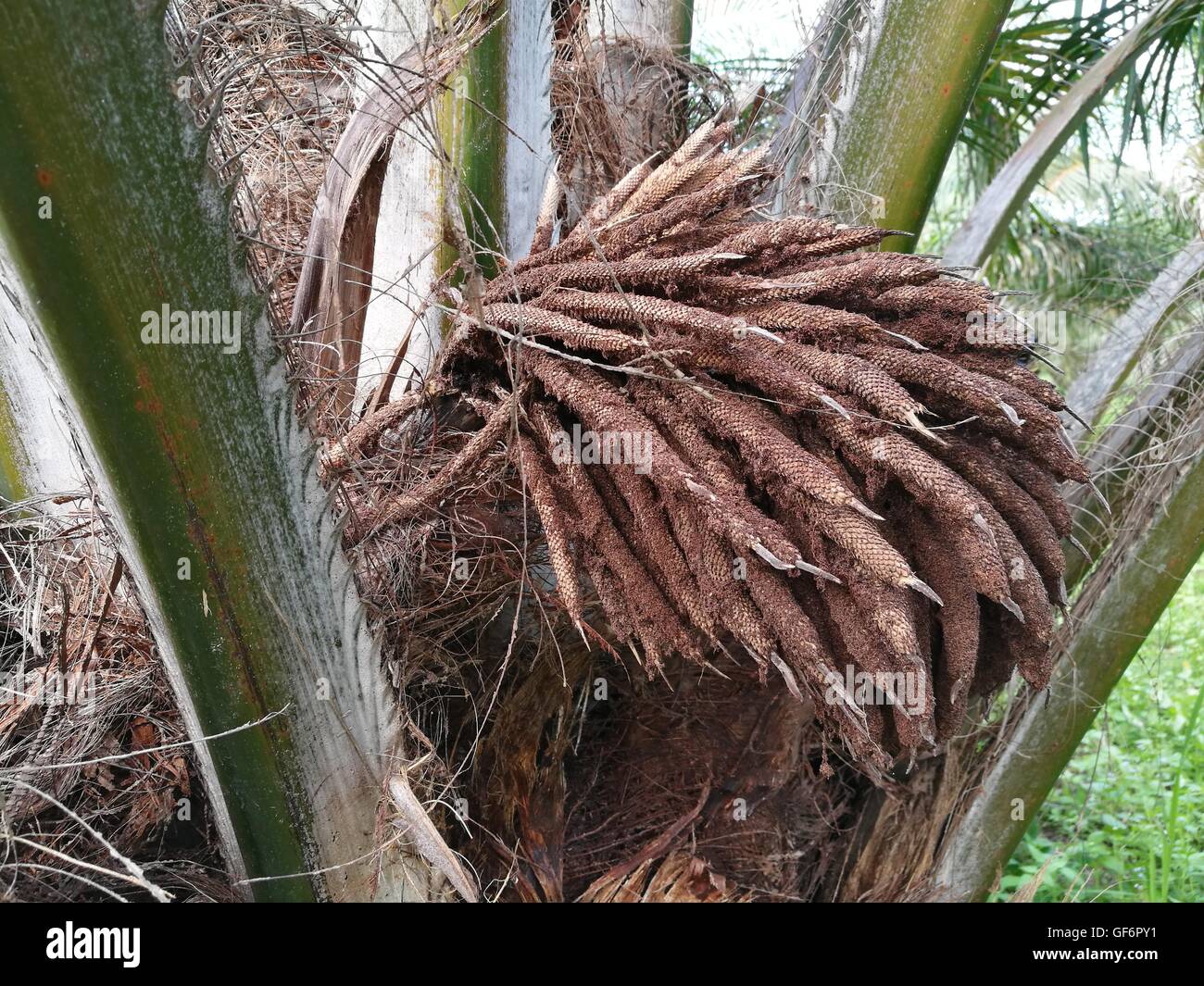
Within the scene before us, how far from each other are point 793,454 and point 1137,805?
3534mm

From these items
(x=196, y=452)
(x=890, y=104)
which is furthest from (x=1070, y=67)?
(x=196, y=452)

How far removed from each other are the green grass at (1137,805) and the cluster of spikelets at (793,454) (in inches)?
61.7

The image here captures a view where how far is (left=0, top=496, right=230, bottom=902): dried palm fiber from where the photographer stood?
5.98 feet

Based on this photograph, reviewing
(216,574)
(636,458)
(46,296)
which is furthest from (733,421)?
(46,296)

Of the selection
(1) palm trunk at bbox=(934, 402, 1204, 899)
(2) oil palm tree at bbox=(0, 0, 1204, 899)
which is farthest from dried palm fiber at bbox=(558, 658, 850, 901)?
(1) palm trunk at bbox=(934, 402, 1204, 899)

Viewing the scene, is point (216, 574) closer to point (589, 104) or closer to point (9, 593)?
point (9, 593)

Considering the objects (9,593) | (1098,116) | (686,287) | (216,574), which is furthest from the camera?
(1098,116)

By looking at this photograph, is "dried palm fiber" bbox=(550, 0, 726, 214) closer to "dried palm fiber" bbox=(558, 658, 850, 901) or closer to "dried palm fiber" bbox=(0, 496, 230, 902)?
"dried palm fiber" bbox=(558, 658, 850, 901)

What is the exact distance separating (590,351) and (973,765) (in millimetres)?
1585

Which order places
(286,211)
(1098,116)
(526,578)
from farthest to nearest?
(1098,116), (286,211), (526,578)

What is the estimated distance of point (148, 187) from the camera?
1256 millimetres

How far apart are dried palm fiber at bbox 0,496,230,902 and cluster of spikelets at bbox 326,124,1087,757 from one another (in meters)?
0.55

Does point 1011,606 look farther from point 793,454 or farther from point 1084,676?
point 1084,676

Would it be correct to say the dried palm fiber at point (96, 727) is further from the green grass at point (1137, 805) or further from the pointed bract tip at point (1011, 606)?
the green grass at point (1137, 805)
